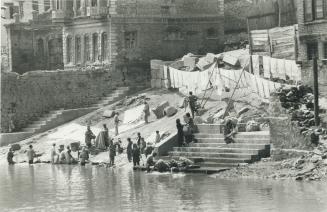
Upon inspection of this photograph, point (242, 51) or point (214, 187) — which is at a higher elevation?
point (242, 51)

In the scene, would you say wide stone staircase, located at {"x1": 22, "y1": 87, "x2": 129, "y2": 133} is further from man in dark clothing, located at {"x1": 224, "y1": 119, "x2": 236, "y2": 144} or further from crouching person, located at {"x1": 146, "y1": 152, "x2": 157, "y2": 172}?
man in dark clothing, located at {"x1": 224, "y1": 119, "x2": 236, "y2": 144}

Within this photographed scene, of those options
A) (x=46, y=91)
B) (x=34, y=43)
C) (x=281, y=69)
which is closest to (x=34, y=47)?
(x=34, y=43)

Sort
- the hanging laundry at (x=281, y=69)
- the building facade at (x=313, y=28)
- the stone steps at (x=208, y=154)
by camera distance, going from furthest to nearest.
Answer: the hanging laundry at (x=281, y=69) < the building facade at (x=313, y=28) < the stone steps at (x=208, y=154)

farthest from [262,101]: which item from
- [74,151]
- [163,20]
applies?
[163,20]

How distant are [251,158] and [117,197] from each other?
6.20 m

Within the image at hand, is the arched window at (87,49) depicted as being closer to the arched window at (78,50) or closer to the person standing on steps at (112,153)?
the arched window at (78,50)

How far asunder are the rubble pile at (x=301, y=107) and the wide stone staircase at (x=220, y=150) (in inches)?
59.8

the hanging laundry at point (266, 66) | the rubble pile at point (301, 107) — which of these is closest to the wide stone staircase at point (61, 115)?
the hanging laundry at point (266, 66)

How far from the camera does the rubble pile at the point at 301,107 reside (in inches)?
1230

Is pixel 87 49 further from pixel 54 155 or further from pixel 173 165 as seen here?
pixel 173 165

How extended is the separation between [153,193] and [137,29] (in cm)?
2712

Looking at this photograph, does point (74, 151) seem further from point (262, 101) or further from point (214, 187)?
point (214, 187)

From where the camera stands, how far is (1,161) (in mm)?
44000

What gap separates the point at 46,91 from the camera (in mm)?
52250
